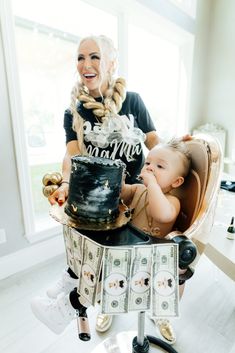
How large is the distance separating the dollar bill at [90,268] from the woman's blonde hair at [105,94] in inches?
19.8

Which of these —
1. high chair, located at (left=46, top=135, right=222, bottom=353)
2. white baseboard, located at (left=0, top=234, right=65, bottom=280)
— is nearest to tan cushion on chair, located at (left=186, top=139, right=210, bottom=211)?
high chair, located at (left=46, top=135, right=222, bottom=353)

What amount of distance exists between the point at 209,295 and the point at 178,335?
0.38 metres

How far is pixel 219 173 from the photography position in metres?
0.80

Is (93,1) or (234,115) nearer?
(93,1)

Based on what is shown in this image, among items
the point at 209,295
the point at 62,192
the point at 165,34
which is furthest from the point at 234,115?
the point at 62,192

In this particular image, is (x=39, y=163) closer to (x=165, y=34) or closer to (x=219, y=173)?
(x=219, y=173)

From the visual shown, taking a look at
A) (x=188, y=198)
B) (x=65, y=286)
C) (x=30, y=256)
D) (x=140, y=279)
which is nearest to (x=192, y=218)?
(x=188, y=198)

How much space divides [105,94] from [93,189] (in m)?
0.61

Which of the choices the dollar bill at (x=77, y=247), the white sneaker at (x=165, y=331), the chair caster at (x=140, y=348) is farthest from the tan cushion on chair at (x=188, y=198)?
the white sneaker at (x=165, y=331)

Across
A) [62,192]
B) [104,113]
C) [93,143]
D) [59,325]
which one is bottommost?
[59,325]

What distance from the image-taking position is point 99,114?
1.02 m

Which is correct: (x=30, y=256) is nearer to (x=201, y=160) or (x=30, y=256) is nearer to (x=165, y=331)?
(x=165, y=331)

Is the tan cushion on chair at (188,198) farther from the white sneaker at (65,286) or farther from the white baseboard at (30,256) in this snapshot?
the white baseboard at (30,256)

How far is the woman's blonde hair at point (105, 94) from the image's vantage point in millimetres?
1022
